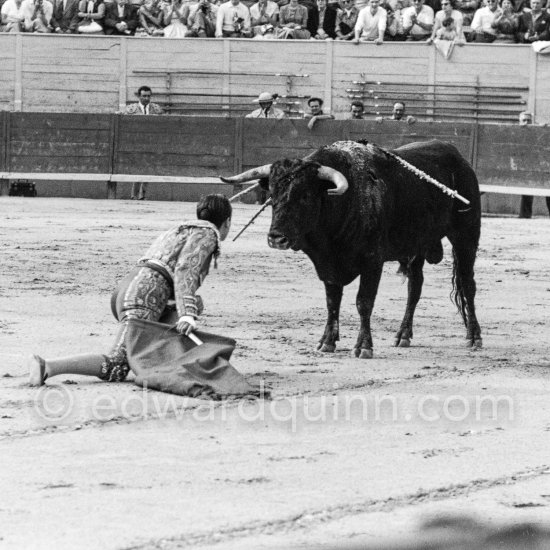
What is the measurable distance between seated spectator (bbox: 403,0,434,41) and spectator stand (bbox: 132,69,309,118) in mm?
1541

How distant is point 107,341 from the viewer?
7652mm

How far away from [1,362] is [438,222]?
262cm

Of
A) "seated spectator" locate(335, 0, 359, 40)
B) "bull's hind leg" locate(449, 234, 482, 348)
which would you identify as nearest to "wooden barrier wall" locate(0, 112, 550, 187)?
"seated spectator" locate(335, 0, 359, 40)

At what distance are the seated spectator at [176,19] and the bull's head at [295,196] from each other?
12.9 m

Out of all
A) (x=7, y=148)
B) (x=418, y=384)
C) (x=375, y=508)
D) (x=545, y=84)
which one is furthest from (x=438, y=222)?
(x=7, y=148)

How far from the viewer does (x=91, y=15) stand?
19.8 metres

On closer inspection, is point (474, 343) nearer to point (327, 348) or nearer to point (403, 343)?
point (403, 343)

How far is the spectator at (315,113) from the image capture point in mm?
18359

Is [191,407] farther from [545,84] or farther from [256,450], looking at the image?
[545,84]

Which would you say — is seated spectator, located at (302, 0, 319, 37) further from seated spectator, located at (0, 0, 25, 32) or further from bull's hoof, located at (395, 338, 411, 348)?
bull's hoof, located at (395, 338, 411, 348)

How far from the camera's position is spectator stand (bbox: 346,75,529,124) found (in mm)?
18812

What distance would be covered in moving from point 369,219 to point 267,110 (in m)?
11.5

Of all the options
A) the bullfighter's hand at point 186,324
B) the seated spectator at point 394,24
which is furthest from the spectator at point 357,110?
the bullfighter's hand at point 186,324

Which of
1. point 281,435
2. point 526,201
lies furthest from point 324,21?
point 281,435
